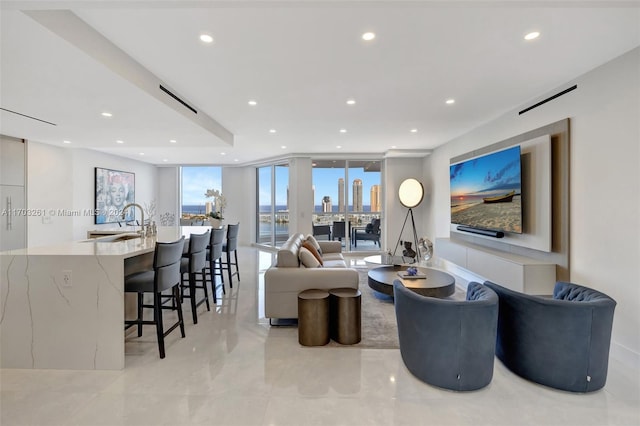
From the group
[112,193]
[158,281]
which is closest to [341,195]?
[158,281]

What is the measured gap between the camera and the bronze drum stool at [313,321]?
115 inches

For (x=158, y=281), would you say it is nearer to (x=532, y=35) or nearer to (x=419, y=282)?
(x=419, y=282)

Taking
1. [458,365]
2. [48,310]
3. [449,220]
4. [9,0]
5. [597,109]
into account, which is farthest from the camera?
[449,220]

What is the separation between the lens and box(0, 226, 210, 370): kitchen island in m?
2.51

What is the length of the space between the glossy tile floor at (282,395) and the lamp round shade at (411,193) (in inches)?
184

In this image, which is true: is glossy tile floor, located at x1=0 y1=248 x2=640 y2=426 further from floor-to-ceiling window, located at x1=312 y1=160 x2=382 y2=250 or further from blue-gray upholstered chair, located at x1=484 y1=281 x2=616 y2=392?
floor-to-ceiling window, located at x1=312 y1=160 x2=382 y2=250

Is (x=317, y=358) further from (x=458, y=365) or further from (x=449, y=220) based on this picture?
(x=449, y=220)

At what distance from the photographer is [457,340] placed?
215 centimetres

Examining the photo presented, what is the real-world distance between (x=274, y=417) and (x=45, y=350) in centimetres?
212

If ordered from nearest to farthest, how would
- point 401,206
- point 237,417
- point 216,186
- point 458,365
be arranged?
point 237,417 → point 458,365 → point 401,206 → point 216,186

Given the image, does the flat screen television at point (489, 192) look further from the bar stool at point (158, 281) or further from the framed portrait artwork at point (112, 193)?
the framed portrait artwork at point (112, 193)

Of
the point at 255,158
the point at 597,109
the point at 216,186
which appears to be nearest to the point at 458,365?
the point at 597,109

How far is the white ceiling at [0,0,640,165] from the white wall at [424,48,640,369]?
0.25 meters

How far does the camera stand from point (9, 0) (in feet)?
5.33
